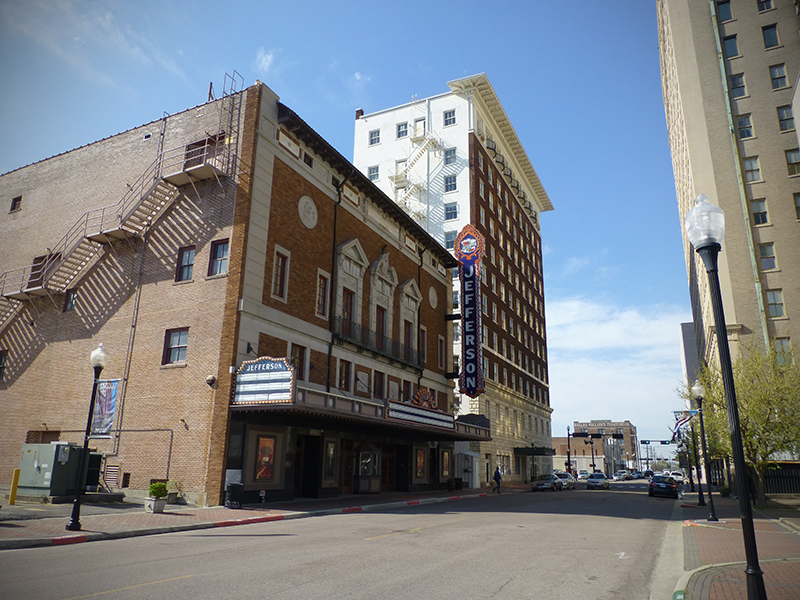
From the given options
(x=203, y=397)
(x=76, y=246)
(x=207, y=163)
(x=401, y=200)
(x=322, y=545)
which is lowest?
(x=322, y=545)

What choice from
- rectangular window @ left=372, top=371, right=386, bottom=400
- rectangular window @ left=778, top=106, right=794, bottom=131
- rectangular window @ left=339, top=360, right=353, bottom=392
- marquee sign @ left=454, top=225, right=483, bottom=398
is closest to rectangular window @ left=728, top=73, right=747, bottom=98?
rectangular window @ left=778, top=106, right=794, bottom=131

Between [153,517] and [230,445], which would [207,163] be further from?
[153,517]

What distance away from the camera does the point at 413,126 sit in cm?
6388

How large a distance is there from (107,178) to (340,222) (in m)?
12.4

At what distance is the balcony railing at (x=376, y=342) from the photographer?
3019 centimetres

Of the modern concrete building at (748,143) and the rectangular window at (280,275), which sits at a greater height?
the modern concrete building at (748,143)

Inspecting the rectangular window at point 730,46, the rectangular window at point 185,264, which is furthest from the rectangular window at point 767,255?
the rectangular window at point 185,264

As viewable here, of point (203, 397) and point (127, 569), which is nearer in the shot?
point (127, 569)

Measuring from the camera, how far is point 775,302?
1635 inches

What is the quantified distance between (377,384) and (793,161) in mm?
36278

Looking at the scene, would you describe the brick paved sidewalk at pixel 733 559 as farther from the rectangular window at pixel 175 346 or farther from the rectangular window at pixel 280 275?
the rectangular window at pixel 175 346

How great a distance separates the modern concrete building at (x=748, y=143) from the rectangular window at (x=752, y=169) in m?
0.07

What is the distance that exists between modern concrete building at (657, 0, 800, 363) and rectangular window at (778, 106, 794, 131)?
71 mm

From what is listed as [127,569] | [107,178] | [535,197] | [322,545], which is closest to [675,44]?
[535,197]
